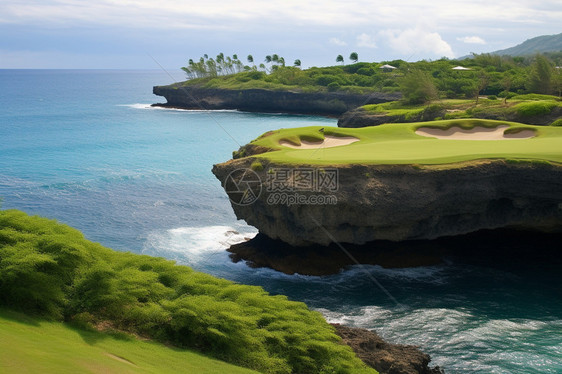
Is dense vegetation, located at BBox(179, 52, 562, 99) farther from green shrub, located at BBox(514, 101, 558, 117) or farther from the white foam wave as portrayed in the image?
the white foam wave

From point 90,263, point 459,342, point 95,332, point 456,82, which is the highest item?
point 456,82

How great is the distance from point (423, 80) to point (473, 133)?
24.9 metres


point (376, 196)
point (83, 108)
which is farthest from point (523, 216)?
point (83, 108)

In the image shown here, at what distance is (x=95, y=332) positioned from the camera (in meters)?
10.3

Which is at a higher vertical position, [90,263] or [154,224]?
[90,263]

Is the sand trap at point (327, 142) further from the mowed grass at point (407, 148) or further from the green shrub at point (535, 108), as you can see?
the green shrub at point (535, 108)

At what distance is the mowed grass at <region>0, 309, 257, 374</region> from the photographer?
26.1ft

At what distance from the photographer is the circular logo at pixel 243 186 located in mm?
20516

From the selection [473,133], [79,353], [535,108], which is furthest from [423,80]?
[79,353]

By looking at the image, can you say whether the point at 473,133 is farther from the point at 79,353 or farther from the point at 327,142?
the point at 79,353

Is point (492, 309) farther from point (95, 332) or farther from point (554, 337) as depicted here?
point (95, 332)

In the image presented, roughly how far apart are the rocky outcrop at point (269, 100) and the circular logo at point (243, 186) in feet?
169

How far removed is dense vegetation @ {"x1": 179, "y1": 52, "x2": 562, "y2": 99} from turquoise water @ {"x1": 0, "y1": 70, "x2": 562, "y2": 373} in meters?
22.4

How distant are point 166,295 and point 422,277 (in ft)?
37.8
